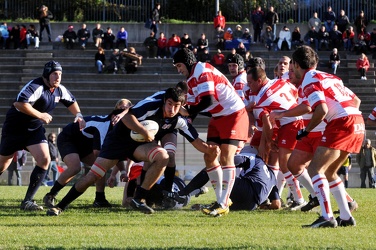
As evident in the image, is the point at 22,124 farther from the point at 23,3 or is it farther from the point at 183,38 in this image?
the point at 23,3

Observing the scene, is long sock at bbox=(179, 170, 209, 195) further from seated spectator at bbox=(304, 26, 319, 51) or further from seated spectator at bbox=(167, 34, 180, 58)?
seated spectator at bbox=(304, 26, 319, 51)

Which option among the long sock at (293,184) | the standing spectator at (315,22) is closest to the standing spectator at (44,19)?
the standing spectator at (315,22)

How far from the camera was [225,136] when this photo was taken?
36.6 ft

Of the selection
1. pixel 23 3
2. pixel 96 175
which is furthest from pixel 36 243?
pixel 23 3

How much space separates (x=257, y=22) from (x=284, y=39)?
1.44m

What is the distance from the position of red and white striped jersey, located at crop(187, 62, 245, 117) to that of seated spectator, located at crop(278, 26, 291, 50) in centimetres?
2478

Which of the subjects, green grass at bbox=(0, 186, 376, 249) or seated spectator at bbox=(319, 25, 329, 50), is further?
seated spectator at bbox=(319, 25, 329, 50)

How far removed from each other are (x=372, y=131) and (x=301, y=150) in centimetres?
1876

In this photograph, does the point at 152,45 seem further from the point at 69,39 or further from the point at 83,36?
the point at 69,39

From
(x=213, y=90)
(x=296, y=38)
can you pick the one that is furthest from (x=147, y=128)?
(x=296, y=38)

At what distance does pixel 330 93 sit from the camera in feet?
30.7

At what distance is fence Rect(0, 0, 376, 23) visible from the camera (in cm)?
3947

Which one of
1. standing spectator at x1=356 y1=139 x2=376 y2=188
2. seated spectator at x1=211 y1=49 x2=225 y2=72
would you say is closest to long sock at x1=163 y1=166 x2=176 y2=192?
standing spectator at x1=356 y1=139 x2=376 y2=188

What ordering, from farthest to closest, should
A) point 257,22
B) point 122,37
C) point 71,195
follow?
point 257,22, point 122,37, point 71,195
